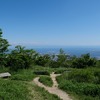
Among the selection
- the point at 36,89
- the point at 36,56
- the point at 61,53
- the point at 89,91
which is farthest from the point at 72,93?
the point at 61,53

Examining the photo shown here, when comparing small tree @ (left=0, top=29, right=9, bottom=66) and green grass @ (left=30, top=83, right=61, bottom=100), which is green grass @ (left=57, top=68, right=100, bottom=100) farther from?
small tree @ (left=0, top=29, right=9, bottom=66)

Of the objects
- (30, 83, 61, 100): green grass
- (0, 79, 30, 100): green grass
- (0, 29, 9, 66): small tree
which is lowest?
(30, 83, 61, 100): green grass

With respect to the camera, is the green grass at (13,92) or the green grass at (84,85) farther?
the green grass at (84,85)

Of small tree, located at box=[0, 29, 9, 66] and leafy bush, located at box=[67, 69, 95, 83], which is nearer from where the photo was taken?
leafy bush, located at box=[67, 69, 95, 83]

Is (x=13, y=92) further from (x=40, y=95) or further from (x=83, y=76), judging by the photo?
(x=83, y=76)

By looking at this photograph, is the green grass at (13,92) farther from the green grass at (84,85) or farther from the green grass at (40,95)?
the green grass at (84,85)

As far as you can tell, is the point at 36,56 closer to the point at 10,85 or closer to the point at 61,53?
the point at 61,53

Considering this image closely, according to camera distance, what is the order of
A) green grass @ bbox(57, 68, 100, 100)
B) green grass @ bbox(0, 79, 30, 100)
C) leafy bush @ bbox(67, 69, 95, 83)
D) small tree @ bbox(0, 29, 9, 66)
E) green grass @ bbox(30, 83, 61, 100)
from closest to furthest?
1. green grass @ bbox(0, 79, 30, 100)
2. green grass @ bbox(30, 83, 61, 100)
3. green grass @ bbox(57, 68, 100, 100)
4. leafy bush @ bbox(67, 69, 95, 83)
5. small tree @ bbox(0, 29, 9, 66)

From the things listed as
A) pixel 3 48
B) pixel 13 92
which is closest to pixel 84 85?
pixel 13 92

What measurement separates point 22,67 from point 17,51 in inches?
190

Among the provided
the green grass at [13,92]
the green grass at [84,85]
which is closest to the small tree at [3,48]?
the green grass at [84,85]

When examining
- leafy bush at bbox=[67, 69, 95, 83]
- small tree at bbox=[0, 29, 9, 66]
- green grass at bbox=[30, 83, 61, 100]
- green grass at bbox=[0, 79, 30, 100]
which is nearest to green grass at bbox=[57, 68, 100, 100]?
leafy bush at bbox=[67, 69, 95, 83]

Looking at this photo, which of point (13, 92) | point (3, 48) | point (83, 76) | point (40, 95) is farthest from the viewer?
point (3, 48)

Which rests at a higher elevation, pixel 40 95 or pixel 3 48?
pixel 3 48
